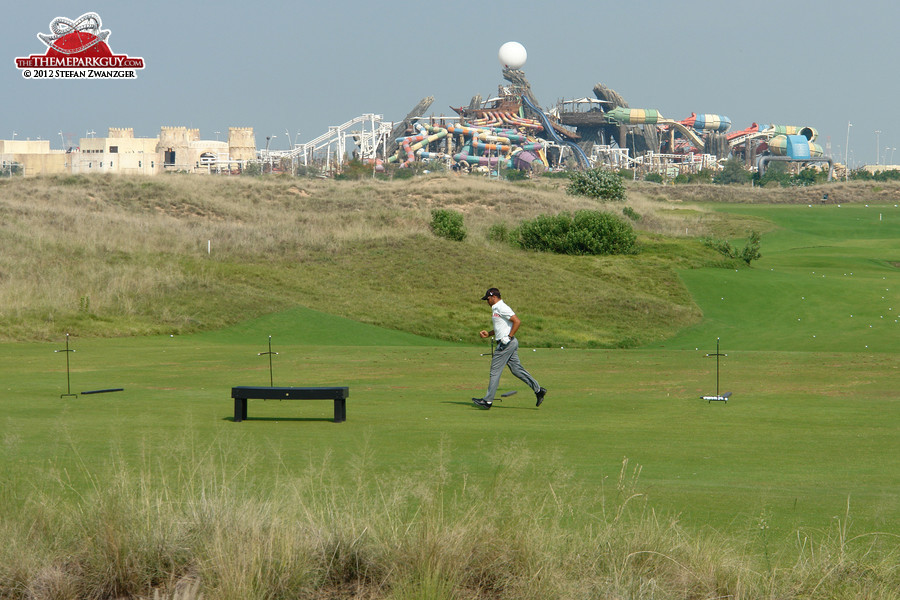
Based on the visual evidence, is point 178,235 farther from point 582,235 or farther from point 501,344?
point 501,344

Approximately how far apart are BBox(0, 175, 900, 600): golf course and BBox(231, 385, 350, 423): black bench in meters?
0.29

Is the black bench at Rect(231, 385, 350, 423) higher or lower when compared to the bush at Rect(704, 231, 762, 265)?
lower

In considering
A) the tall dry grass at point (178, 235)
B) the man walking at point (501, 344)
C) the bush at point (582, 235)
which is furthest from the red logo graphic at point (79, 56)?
the man walking at point (501, 344)

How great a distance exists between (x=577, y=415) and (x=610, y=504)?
6403 millimetres

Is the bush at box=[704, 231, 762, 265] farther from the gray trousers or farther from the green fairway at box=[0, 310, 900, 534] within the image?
the gray trousers

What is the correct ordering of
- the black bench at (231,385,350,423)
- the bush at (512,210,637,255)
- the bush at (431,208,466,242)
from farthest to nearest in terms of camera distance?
the bush at (431,208,466,242) → the bush at (512,210,637,255) → the black bench at (231,385,350,423)

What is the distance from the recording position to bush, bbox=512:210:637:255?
52750 millimetres

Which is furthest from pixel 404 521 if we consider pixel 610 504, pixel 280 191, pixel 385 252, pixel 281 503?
pixel 280 191

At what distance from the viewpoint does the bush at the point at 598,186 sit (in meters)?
90.0

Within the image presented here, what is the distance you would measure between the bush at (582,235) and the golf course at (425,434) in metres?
7.13

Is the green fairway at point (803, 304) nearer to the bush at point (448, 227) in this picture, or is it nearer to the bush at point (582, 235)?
the bush at point (582, 235)

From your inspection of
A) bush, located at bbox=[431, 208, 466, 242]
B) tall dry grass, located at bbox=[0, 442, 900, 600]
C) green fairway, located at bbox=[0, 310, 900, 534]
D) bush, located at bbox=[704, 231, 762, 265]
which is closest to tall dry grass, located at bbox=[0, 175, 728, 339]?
bush, located at bbox=[431, 208, 466, 242]

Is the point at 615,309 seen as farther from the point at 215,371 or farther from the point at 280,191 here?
the point at 280,191

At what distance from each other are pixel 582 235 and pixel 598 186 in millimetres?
38335
